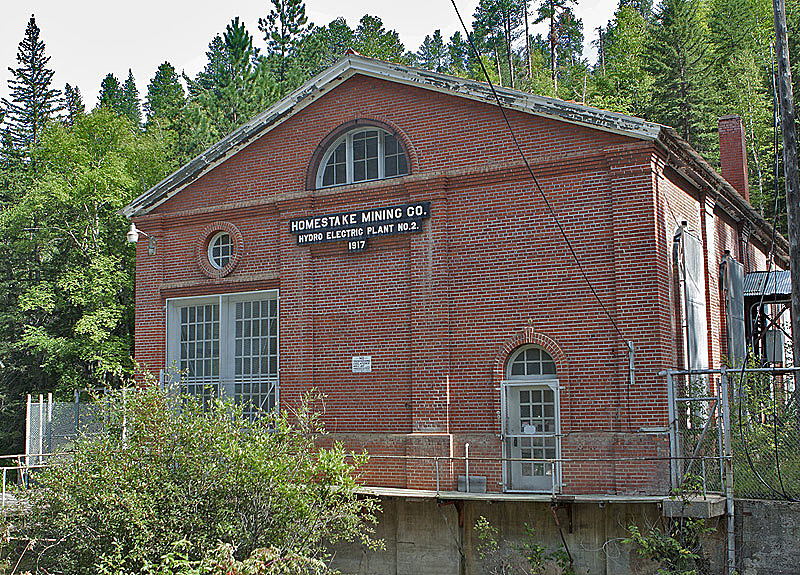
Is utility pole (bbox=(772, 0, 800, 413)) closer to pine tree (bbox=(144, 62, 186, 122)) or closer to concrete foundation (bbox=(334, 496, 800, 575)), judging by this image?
concrete foundation (bbox=(334, 496, 800, 575))

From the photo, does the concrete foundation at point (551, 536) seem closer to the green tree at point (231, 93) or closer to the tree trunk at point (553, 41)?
the green tree at point (231, 93)

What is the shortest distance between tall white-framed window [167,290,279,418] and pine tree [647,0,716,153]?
23.8 metres

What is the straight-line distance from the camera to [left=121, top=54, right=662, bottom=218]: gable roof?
15383 millimetres

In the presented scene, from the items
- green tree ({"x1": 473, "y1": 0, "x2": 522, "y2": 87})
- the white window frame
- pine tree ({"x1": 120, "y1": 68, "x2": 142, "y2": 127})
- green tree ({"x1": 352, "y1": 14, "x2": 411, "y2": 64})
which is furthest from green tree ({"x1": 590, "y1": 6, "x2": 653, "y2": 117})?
pine tree ({"x1": 120, "y1": 68, "x2": 142, "y2": 127})

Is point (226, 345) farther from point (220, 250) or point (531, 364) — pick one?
point (531, 364)

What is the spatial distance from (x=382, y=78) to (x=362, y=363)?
5778mm

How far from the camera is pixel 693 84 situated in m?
36.9

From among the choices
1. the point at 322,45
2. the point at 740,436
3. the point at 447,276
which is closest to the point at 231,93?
the point at 322,45

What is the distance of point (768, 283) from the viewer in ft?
69.8

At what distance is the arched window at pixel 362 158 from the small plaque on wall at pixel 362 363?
3.63 m

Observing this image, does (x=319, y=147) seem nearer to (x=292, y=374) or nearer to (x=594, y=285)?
(x=292, y=374)

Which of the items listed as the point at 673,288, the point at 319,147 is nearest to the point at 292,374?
the point at 319,147

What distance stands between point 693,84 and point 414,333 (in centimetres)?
2515

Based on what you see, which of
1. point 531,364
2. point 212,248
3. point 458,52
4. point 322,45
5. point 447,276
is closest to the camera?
point 531,364
